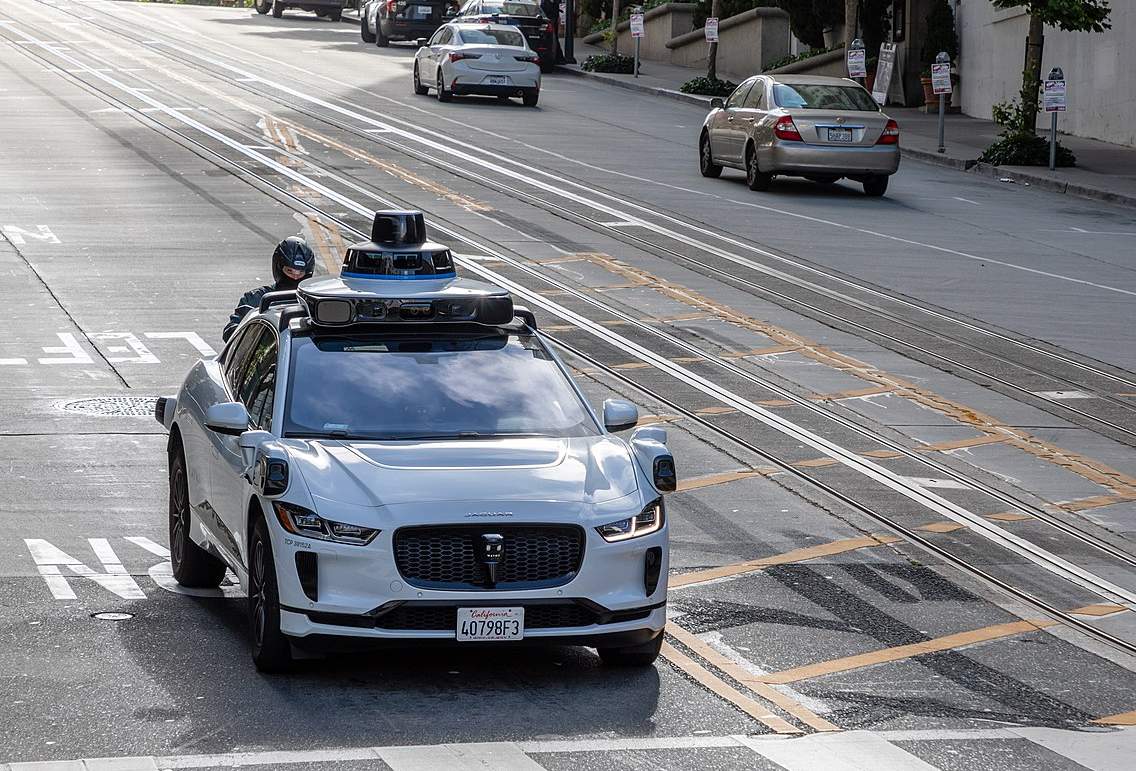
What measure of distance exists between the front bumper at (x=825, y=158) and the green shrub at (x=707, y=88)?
53.5 ft

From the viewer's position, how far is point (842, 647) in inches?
340

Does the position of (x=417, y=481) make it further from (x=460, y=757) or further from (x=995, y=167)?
(x=995, y=167)

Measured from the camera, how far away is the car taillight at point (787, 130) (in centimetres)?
2678

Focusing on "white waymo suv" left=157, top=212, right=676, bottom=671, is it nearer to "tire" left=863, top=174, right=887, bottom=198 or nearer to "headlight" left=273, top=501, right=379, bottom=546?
"headlight" left=273, top=501, right=379, bottom=546

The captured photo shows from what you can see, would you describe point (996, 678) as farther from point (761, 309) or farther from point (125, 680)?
point (761, 309)

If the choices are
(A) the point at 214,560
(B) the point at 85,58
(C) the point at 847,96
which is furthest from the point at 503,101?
(A) the point at 214,560

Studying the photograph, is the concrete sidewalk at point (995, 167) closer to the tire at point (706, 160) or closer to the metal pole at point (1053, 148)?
the metal pole at point (1053, 148)

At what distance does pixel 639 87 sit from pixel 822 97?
18152 mm

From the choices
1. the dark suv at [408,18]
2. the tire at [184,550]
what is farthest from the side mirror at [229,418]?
the dark suv at [408,18]

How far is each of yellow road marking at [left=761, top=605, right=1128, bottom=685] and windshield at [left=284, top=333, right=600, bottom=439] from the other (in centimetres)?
138

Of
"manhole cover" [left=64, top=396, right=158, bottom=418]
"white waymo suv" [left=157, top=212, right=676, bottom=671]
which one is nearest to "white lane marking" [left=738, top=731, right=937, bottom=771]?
"white waymo suv" [left=157, top=212, right=676, bottom=671]

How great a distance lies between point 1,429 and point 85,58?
3390 cm

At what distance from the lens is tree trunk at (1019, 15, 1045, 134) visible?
32438 mm

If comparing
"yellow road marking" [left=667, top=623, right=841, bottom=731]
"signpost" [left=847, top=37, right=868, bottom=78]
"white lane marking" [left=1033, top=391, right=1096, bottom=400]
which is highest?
"signpost" [left=847, top=37, right=868, bottom=78]
